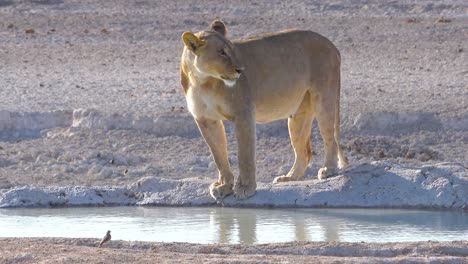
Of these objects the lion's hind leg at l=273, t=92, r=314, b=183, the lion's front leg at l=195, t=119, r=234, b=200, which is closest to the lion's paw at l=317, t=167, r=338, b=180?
the lion's hind leg at l=273, t=92, r=314, b=183

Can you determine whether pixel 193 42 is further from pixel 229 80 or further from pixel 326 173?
pixel 326 173

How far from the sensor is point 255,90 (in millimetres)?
10781

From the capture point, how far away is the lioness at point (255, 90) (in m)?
10.3

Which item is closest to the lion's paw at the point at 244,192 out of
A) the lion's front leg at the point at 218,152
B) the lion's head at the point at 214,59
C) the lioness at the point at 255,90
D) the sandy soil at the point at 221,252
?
the lioness at the point at 255,90

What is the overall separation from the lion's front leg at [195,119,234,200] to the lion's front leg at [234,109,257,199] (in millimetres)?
103

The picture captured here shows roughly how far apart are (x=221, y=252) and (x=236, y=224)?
1.72 m

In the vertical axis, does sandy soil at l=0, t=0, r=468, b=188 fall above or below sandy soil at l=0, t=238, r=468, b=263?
above

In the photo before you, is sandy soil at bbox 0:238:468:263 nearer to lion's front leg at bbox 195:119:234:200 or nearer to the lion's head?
the lion's head

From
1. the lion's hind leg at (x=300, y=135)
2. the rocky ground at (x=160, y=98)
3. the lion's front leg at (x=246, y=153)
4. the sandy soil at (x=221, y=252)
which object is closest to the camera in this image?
the sandy soil at (x=221, y=252)

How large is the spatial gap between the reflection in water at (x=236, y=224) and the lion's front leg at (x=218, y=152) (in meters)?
0.17

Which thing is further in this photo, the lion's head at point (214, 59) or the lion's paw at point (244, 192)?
the lion's paw at point (244, 192)

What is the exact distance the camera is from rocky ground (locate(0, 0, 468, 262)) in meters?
12.9

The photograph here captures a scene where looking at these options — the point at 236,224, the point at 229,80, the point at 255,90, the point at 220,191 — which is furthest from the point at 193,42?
the point at 236,224

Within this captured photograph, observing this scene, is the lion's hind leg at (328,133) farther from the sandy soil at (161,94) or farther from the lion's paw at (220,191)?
the sandy soil at (161,94)
